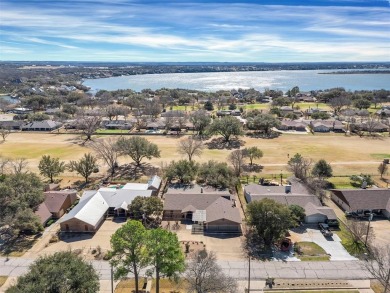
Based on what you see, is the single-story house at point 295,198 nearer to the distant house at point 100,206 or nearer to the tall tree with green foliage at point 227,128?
the distant house at point 100,206

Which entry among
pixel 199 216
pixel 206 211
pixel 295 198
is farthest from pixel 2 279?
pixel 295 198

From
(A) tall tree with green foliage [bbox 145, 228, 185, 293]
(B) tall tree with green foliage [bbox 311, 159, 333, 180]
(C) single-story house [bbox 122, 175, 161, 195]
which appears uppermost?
(A) tall tree with green foliage [bbox 145, 228, 185, 293]

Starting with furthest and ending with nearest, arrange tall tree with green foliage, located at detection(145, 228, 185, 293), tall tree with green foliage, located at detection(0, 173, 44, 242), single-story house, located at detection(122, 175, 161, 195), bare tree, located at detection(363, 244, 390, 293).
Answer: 1. single-story house, located at detection(122, 175, 161, 195)
2. tall tree with green foliage, located at detection(0, 173, 44, 242)
3. bare tree, located at detection(363, 244, 390, 293)
4. tall tree with green foliage, located at detection(145, 228, 185, 293)

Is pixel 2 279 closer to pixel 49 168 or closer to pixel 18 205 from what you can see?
pixel 18 205

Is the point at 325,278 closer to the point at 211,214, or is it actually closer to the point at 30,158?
the point at 211,214

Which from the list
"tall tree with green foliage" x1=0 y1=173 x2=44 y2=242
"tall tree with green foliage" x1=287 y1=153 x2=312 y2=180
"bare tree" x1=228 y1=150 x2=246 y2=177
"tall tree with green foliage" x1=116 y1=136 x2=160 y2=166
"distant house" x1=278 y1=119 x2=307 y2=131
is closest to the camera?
"tall tree with green foliage" x1=0 y1=173 x2=44 y2=242

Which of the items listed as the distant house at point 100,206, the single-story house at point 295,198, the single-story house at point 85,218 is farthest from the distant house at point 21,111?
the single-story house at point 295,198

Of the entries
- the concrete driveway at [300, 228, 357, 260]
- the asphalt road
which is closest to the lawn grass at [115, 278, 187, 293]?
the asphalt road

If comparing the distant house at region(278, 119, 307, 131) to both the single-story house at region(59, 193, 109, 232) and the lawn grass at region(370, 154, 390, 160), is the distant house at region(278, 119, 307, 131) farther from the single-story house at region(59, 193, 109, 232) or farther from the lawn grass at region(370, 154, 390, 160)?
the single-story house at region(59, 193, 109, 232)
